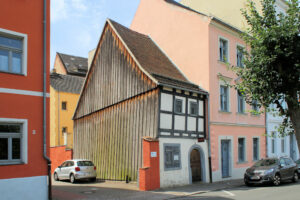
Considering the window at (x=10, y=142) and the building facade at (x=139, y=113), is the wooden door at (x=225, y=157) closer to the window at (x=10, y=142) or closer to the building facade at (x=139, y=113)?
the building facade at (x=139, y=113)

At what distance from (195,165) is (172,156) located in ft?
8.44

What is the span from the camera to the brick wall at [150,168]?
15469 millimetres

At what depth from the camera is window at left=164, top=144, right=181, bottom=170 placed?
1678cm

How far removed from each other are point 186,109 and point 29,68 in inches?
370

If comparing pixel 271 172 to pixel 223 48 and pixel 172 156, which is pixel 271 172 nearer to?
pixel 172 156

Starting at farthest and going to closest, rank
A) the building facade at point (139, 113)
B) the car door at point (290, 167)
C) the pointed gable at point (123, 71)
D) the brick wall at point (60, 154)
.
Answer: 1. the brick wall at point (60, 154)
2. the pointed gable at point (123, 71)
3. the car door at point (290, 167)
4. the building facade at point (139, 113)

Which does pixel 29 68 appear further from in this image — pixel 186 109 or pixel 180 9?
pixel 180 9

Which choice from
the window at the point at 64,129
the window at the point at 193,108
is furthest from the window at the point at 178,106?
the window at the point at 64,129

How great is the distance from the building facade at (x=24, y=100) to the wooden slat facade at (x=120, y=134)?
21.1 ft

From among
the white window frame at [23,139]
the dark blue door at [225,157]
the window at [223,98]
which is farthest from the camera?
the window at [223,98]

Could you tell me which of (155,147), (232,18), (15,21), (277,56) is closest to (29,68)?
(15,21)

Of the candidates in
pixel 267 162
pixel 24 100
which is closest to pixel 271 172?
pixel 267 162

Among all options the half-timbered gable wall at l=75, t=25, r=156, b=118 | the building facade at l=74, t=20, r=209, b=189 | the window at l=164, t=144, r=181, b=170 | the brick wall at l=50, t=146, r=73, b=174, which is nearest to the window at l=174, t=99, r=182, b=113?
the building facade at l=74, t=20, r=209, b=189

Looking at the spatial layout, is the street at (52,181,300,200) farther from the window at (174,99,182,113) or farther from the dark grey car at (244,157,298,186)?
the window at (174,99,182,113)
